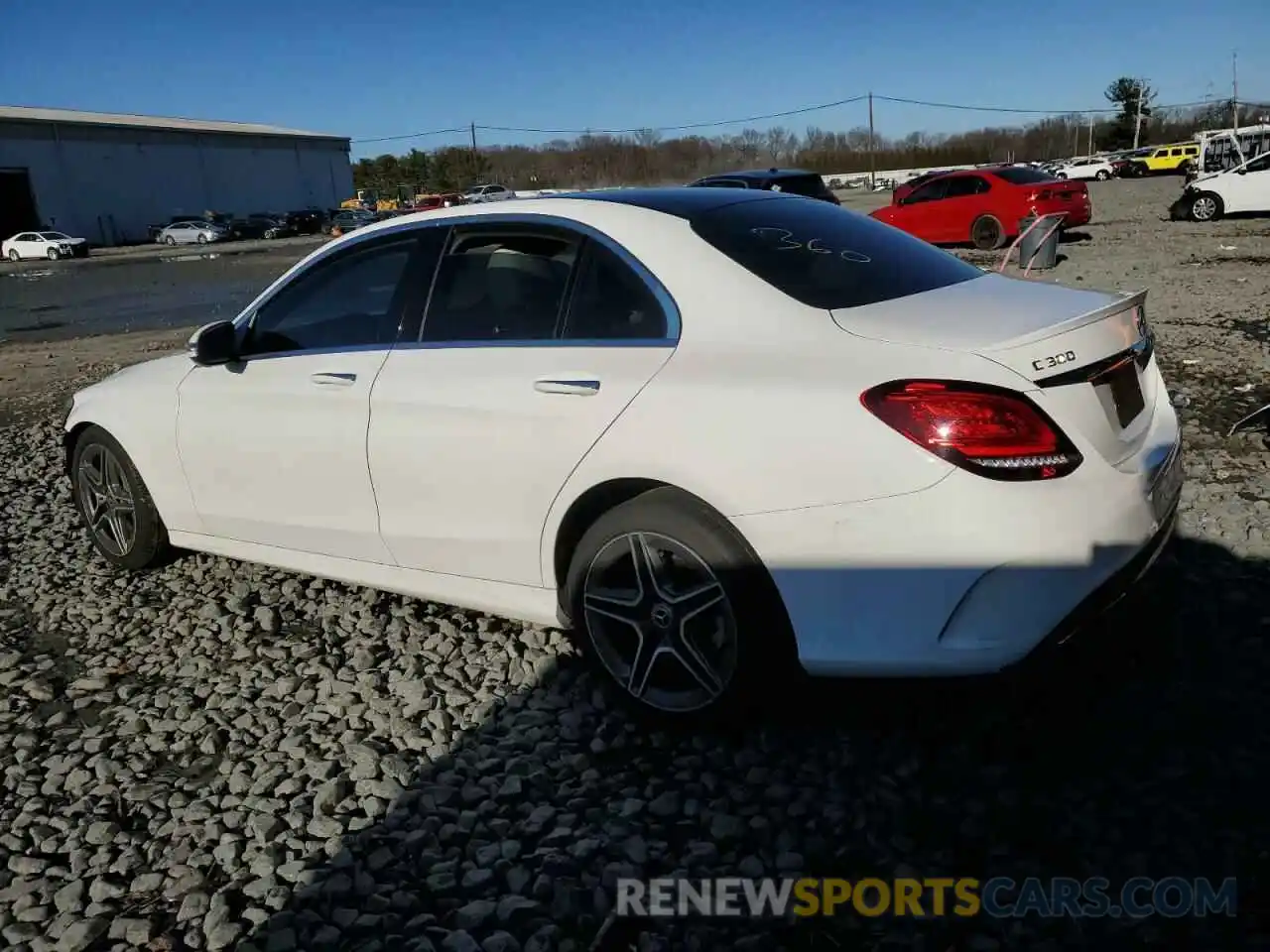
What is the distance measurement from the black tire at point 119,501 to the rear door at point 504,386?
Result: 170 centimetres

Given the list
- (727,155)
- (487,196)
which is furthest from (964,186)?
(727,155)

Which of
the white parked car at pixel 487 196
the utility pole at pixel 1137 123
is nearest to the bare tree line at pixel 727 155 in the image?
the utility pole at pixel 1137 123

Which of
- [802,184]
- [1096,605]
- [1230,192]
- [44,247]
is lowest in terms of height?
[1096,605]

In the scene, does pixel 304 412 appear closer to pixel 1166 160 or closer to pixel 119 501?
pixel 119 501

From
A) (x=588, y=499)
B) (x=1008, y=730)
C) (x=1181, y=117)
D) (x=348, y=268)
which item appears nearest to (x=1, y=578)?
(x=348, y=268)

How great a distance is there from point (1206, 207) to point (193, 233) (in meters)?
48.5

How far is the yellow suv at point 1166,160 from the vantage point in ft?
161

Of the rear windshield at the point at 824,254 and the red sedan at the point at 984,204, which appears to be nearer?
the rear windshield at the point at 824,254

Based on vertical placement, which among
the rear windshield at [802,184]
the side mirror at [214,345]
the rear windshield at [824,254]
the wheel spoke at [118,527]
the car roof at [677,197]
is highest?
the rear windshield at [802,184]

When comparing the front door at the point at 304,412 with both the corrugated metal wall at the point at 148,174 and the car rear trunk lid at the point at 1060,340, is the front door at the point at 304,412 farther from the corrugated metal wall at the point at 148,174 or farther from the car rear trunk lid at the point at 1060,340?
the corrugated metal wall at the point at 148,174

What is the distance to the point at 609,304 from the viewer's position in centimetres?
300

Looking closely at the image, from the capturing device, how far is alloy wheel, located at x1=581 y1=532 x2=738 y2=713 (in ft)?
8.97

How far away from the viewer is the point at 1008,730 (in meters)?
2.86

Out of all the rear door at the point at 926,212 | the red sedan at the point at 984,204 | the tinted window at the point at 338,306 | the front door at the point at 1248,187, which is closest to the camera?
the tinted window at the point at 338,306
